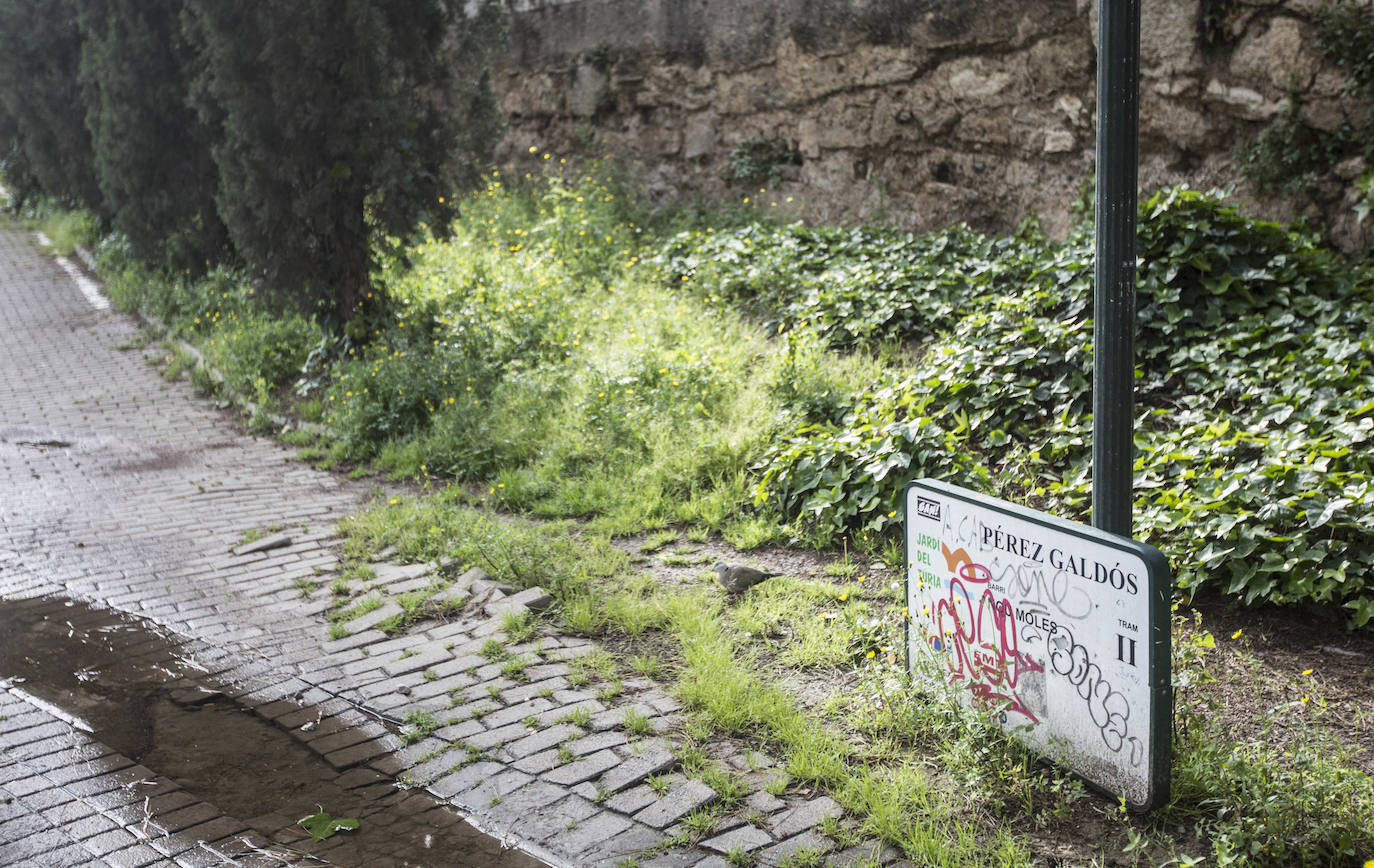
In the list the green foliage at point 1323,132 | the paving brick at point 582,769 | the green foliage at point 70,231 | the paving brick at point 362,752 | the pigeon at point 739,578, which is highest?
the green foliage at point 1323,132

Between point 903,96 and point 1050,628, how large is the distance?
7.25 metres

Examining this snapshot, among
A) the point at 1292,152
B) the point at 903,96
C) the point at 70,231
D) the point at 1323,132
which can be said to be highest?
the point at 903,96

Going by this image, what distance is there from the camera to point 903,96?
9.74 m

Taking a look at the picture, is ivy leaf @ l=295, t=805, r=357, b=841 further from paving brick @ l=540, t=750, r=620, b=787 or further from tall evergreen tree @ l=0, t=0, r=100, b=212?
tall evergreen tree @ l=0, t=0, r=100, b=212

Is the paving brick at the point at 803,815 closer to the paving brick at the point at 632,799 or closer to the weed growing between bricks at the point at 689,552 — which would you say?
the weed growing between bricks at the point at 689,552

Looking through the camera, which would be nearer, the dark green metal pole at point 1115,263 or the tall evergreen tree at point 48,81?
the dark green metal pole at point 1115,263

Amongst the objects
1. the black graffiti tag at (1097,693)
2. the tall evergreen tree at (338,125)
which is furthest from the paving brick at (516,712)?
the tall evergreen tree at (338,125)

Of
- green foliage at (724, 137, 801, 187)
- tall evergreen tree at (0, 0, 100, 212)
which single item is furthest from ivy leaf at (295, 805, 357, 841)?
tall evergreen tree at (0, 0, 100, 212)

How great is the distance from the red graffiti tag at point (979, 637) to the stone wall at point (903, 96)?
4.87 metres

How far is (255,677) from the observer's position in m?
4.70

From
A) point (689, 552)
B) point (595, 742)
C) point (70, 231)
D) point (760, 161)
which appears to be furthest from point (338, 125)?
point (70, 231)

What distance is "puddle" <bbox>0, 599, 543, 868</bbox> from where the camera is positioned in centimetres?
349

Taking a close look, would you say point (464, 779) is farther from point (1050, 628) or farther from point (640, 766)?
point (1050, 628)

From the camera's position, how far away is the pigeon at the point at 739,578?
5.09 meters
